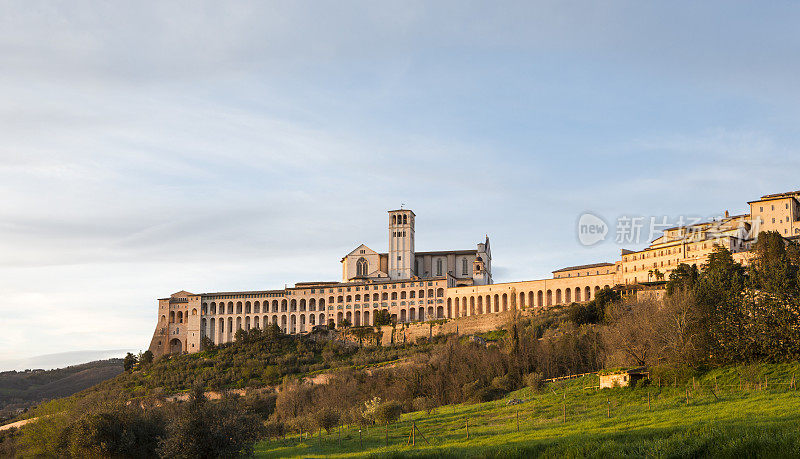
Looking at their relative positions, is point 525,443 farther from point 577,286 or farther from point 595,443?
point 577,286

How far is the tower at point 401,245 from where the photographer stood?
119 m

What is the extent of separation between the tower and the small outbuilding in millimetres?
72723

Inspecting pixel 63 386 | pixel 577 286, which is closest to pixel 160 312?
pixel 63 386

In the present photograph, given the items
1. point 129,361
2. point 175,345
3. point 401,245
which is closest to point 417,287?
point 401,245

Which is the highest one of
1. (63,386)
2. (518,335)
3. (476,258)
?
(476,258)

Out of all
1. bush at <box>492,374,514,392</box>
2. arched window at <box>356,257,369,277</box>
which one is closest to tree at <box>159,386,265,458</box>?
bush at <box>492,374,514,392</box>

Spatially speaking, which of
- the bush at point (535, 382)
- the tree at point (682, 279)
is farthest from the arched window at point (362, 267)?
the bush at point (535, 382)

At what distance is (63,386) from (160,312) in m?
27.6

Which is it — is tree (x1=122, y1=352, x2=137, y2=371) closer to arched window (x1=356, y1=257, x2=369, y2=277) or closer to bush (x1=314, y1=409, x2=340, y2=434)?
arched window (x1=356, y1=257, x2=369, y2=277)

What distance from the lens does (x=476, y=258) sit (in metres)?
118

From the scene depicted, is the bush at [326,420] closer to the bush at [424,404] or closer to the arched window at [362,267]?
the bush at [424,404]

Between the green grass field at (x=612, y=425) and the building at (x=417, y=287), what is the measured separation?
45.4 meters

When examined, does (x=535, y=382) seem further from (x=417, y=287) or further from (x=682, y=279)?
(x=417, y=287)

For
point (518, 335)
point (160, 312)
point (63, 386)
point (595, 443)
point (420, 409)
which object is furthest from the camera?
point (63, 386)
